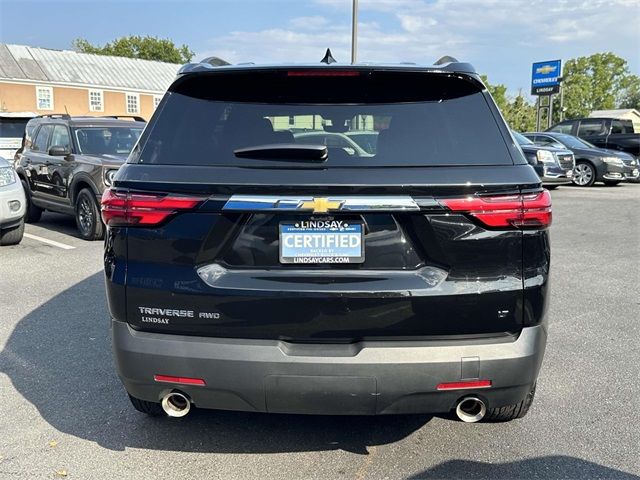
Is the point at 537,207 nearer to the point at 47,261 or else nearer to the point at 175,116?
the point at 175,116

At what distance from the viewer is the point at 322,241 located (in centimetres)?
240

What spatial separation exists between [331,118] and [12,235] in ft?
23.4

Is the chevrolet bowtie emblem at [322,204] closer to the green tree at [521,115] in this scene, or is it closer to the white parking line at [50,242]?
the white parking line at [50,242]

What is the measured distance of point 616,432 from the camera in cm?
318

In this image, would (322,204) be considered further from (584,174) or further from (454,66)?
(584,174)

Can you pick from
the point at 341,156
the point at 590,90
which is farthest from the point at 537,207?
the point at 590,90

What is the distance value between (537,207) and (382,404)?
3.42 ft

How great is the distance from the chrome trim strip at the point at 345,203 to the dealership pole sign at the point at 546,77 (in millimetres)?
36043

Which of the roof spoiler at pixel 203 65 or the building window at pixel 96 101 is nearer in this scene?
the roof spoiler at pixel 203 65

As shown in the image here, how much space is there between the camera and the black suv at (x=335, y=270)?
2.39 meters

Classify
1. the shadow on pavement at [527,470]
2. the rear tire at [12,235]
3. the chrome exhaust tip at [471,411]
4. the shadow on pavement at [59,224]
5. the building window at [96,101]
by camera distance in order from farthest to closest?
the building window at [96,101] < the shadow on pavement at [59,224] < the rear tire at [12,235] < the shadow on pavement at [527,470] < the chrome exhaust tip at [471,411]

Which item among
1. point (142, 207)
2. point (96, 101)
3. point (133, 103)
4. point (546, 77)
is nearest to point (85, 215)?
point (142, 207)

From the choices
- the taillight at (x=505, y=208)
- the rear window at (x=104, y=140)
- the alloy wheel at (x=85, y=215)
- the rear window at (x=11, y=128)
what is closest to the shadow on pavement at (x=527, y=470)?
the taillight at (x=505, y=208)

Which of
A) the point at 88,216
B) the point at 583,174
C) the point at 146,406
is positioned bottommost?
the point at 146,406
